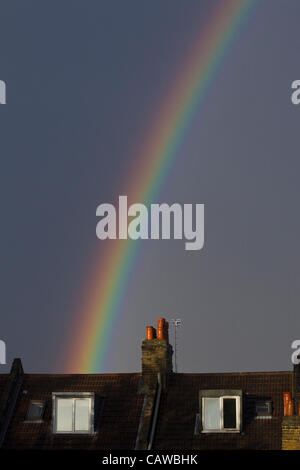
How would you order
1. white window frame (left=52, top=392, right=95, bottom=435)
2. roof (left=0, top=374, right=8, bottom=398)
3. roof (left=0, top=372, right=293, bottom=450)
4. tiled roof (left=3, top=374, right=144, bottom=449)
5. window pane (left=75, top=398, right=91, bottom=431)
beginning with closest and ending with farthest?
roof (left=0, top=372, right=293, bottom=450)
tiled roof (left=3, top=374, right=144, bottom=449)
white window frame (left=52, top=392, right=95, bottom=435)
window pane (left=75, top=398, right=91, bottom=431)
roof (left=0, top=374, right=8, bottom=398)

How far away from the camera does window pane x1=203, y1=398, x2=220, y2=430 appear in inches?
2249

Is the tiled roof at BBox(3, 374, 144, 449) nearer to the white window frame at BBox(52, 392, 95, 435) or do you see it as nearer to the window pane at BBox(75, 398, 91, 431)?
the white window frame at BBox(52, 392, 95, 435)

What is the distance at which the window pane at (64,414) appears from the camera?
58.3 m

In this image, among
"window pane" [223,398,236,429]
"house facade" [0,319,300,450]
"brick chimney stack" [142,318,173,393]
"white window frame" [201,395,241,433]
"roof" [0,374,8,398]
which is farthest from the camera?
"roof" [0,374,8,398]

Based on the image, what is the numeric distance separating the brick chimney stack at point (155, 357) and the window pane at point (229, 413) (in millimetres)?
4140

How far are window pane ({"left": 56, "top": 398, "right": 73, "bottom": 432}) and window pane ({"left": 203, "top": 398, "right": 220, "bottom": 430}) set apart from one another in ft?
21.2

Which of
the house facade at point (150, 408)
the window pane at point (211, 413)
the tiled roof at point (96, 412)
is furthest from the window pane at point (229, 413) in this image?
the tiled roof at point (96, 412)

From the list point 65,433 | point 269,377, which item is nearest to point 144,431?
point 65,433

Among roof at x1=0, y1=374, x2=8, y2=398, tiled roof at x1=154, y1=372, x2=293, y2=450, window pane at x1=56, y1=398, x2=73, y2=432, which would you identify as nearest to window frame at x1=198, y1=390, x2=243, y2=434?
tiled roof at x1=154, y1=372, x2=293, y2=450

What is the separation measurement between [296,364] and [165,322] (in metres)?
7.22
